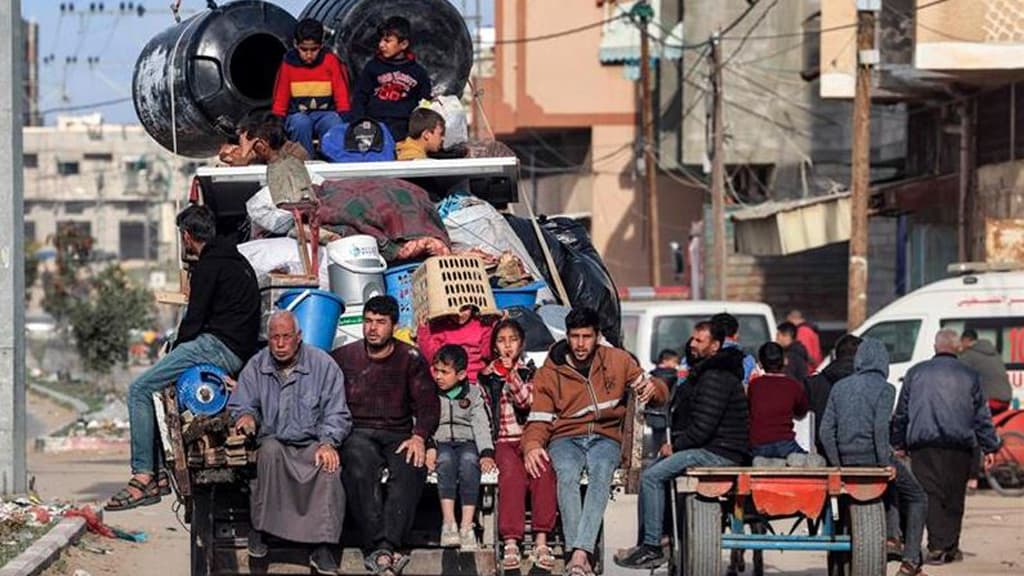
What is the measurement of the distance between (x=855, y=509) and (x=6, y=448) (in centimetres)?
854

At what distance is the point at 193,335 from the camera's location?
10.9 m

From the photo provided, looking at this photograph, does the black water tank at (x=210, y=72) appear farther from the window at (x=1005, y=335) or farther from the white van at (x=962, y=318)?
the window at (x=1005, y=335)

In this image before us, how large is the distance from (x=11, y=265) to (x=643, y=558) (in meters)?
8.00

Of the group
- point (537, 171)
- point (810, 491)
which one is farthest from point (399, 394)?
point (537, 171)

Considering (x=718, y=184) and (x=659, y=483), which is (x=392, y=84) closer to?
(x=659, y=483)

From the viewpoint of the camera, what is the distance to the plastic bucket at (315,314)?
36.5 feet

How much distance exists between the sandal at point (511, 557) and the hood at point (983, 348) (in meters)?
11.8

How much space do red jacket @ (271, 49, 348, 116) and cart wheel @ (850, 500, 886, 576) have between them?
4.52 meters

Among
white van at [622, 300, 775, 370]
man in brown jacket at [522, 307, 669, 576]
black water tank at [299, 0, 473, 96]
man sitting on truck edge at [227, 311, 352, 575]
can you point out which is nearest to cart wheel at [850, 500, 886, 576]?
man in brown jacket at [522, 307, 669, 576]

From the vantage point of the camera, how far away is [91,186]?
118m

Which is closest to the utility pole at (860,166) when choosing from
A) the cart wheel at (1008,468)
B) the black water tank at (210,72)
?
the cart wheel at (1008,468)

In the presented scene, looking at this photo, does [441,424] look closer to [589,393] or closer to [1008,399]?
[589,393]

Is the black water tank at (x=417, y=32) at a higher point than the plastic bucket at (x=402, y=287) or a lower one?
higher

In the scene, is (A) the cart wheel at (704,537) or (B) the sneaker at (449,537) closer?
(B) the sneaker at (449,537)
